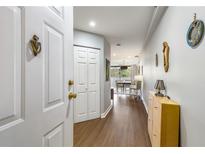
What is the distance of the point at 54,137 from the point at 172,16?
2.17m

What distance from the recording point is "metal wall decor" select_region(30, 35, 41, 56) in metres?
0.77

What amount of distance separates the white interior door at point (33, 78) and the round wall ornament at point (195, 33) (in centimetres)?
122

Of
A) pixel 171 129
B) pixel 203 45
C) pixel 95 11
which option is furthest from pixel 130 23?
pixel 171 129

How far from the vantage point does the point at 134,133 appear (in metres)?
2.92

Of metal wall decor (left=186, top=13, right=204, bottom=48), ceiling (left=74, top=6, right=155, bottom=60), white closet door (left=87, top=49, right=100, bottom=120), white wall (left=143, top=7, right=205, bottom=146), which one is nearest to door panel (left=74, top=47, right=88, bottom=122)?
white closet door (left=87, top=49, right=100, bottom=120)

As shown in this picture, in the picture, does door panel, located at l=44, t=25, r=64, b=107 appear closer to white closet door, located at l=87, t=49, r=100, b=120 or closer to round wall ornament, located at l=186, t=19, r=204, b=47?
round wall ornament, located at l=186, t=19, r=204, b=47

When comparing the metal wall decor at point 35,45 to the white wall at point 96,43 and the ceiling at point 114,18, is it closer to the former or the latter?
the ceiling at point 114,18

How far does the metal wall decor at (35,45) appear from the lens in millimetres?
766

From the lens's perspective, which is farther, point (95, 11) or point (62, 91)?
point (95, 11)

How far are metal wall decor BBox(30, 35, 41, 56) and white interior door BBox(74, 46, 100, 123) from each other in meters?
2.77

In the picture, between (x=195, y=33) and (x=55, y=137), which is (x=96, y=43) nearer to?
(x=195, y=33)

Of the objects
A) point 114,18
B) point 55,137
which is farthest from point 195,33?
point 114,18

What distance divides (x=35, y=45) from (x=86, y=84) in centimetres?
304
